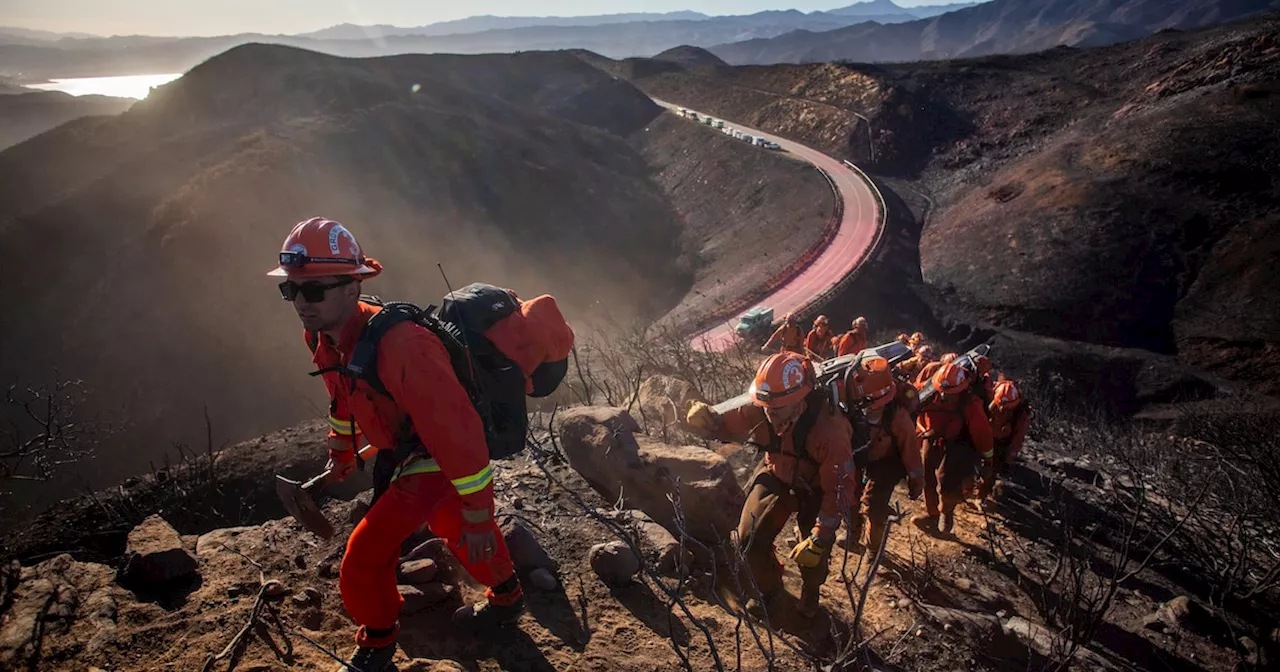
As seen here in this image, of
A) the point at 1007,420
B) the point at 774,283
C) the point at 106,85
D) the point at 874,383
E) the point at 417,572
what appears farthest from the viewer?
the point at 106,85

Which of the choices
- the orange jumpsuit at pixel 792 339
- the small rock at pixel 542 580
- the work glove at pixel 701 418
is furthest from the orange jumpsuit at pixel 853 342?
the small rock at pixel 542 580

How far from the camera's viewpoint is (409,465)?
314cm

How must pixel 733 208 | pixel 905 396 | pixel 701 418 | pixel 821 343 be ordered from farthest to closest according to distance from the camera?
pixel 733 208, pixel 821 343, pixel 905 396, pixel 701 418

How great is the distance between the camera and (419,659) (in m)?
3.18

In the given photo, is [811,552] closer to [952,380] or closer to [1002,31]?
[952,380]

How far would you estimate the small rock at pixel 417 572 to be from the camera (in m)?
3.71

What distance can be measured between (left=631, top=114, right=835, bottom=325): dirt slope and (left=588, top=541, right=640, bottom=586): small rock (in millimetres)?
19428

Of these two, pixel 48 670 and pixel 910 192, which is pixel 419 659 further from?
pixel 910 192

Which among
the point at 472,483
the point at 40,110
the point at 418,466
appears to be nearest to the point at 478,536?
the point at 472,483

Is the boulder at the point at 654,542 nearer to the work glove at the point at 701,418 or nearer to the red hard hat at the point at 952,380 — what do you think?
the work glove at the point at 701,418

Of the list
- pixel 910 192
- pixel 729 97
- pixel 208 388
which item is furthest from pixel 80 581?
pixel 729 97

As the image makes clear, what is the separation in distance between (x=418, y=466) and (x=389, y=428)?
238 mm

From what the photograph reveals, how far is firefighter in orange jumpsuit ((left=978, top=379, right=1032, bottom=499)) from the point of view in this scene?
302 inches

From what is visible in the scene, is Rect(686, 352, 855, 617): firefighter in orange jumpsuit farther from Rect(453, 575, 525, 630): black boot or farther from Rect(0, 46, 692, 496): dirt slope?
Rect(0, 46, 692, 496): dirt slope
